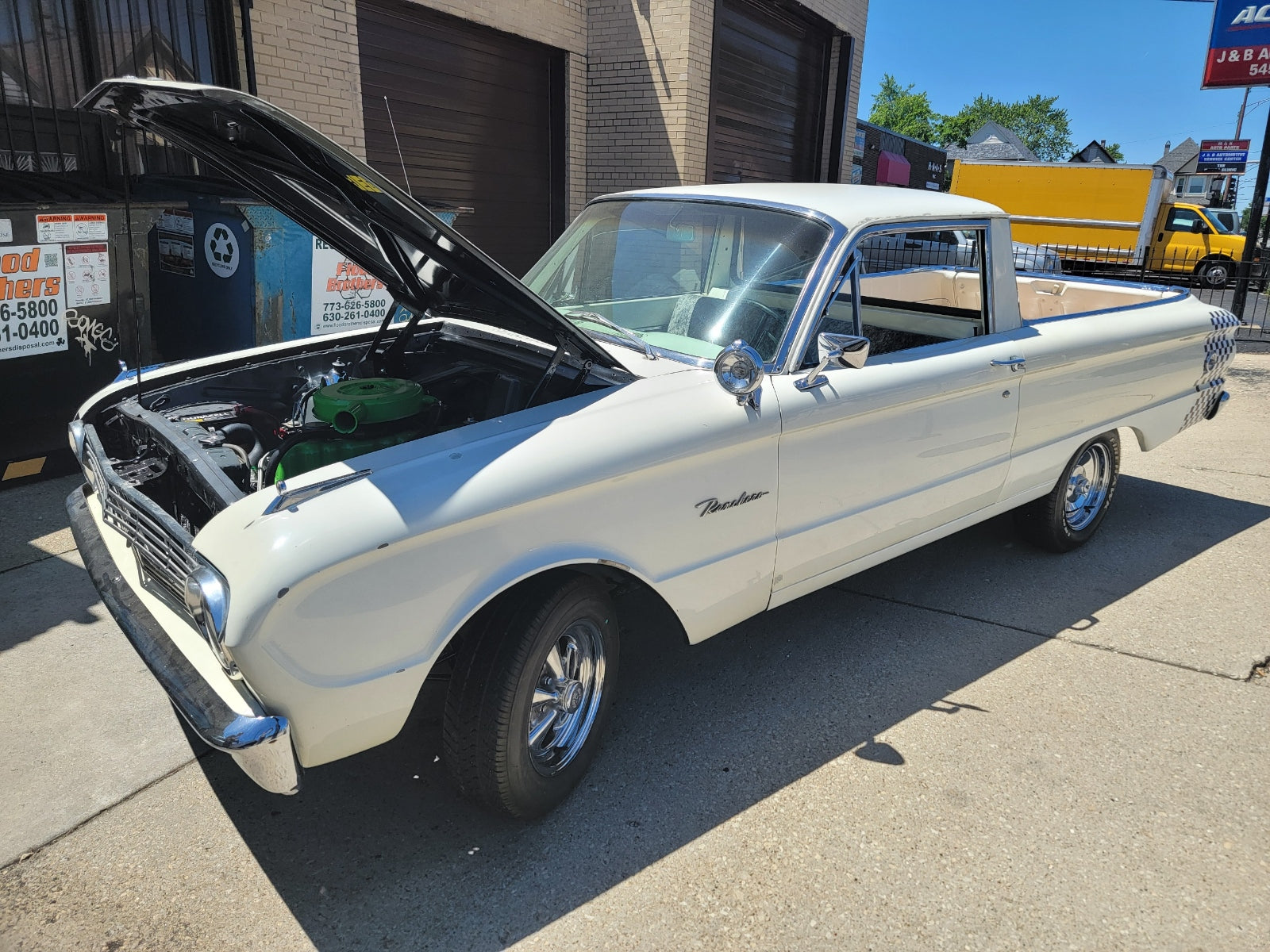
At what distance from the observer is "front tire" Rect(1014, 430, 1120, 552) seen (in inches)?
178

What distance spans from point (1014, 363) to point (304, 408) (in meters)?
2.81

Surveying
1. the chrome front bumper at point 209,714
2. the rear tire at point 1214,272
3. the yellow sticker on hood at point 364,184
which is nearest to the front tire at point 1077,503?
the yellow sticker on hood at point 364,184

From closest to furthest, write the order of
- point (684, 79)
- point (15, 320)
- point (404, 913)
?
point (404, 913) < point (15, 320) < point (684, 79)

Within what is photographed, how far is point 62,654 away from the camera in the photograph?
346 cm

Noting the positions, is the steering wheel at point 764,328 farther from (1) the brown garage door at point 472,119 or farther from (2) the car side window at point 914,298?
(1) the brown garage door at point 472,119

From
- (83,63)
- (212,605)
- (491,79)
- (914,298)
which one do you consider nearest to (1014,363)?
(914,298)

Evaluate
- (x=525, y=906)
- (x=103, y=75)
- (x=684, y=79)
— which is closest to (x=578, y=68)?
(x=684, y=79)

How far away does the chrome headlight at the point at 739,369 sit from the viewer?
8.95 ft

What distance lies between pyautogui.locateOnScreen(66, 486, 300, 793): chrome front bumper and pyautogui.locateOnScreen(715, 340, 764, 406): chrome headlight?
5.02ft

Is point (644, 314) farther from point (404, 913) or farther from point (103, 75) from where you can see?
point (103, 75)

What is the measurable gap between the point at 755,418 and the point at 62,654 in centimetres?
278

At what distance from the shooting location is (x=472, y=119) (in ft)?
30.3

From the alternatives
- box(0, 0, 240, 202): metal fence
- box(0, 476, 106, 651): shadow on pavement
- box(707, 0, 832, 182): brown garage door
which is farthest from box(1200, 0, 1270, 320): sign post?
box(0, 476, 106, 651): shadow on pavement

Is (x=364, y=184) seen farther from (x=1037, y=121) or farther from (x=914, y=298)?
(x=1037, y=121)
